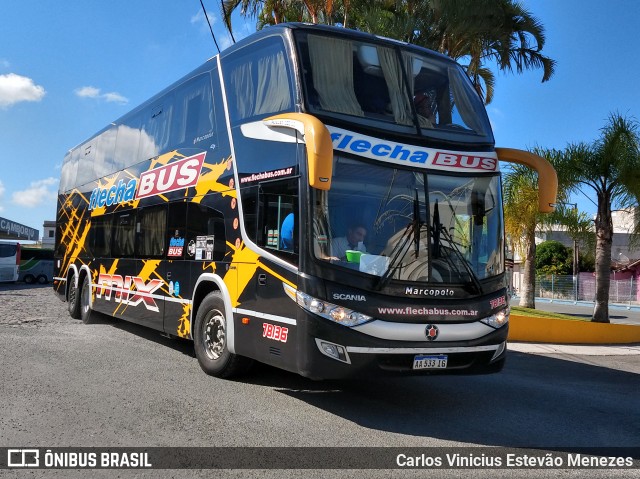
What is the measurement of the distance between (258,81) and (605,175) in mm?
12351

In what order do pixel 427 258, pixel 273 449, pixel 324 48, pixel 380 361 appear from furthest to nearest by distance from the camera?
pixel 324 48 < pixel 427 258 < pixel 380 361 < pixel 273 449

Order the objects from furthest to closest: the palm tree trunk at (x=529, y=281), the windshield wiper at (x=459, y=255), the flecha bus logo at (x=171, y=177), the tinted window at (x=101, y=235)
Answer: the palm tree trunk at (x=529, y=281) < the tinted window at (x=101, y=235) < the flecha bus logo at (x=171, y=177) < the windshield wiper at (x=459, y=255)

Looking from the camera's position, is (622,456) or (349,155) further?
(349,155)

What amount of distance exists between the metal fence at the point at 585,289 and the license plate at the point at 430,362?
31.9 meters

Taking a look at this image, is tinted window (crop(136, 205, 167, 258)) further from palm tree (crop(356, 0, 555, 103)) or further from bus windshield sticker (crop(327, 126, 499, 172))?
palm tree (crop(356, 0, 555, 103))

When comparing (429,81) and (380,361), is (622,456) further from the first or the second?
(429,81)

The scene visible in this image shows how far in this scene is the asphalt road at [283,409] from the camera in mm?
5152

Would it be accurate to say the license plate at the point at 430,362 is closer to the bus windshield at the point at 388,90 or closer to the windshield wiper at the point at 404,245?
the windshield wiper at the point at 404,245

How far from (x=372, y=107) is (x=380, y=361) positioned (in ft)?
8.98

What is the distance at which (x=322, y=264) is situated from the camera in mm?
5855

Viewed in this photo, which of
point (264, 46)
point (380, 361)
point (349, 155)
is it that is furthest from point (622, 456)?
point (264, 46)

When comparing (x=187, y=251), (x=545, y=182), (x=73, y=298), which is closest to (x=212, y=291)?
(x=187, y=251)

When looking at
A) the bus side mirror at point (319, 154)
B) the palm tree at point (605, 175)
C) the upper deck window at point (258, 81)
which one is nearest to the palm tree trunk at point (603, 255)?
the palm tree at point (605, 175)

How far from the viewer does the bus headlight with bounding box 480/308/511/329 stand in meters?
6.44
